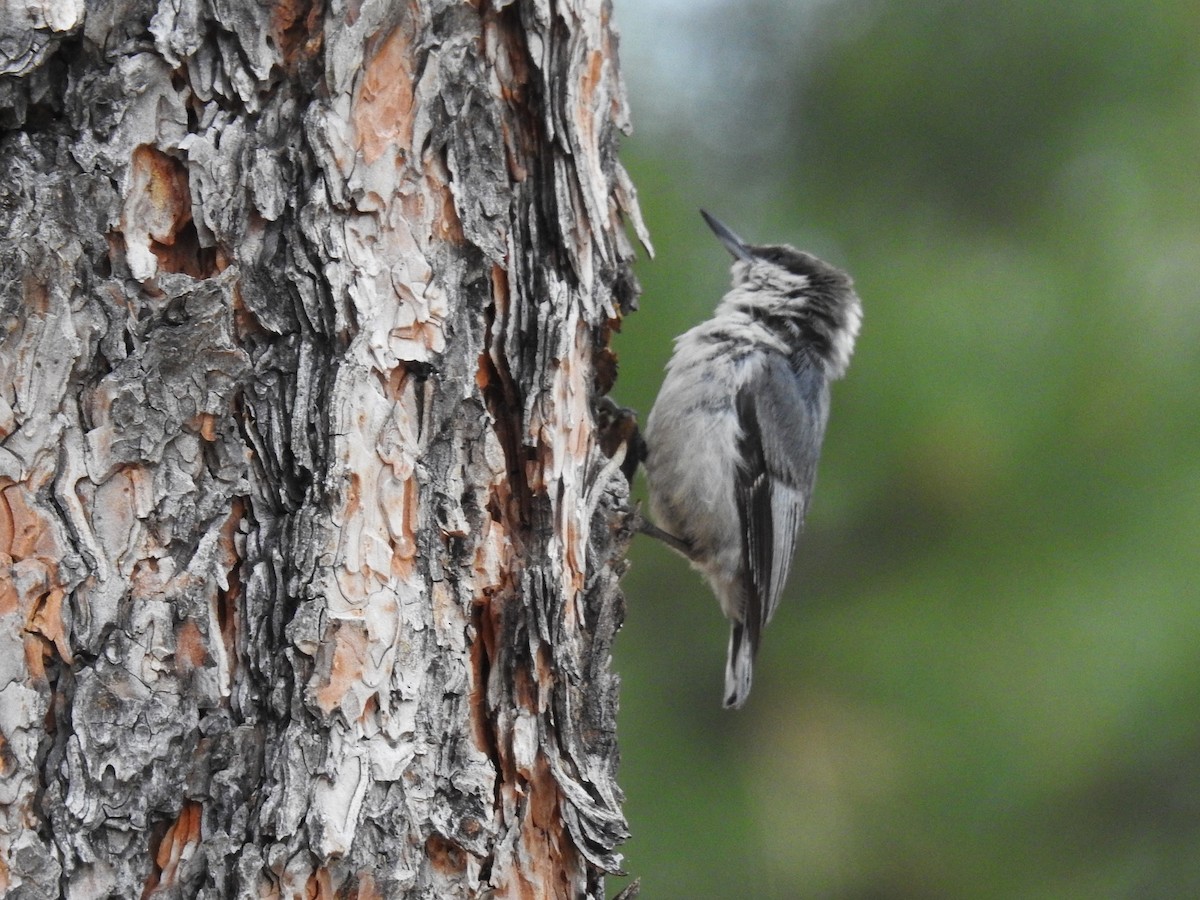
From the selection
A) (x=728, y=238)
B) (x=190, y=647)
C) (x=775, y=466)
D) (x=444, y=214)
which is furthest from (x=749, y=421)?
(x=190, y=647)

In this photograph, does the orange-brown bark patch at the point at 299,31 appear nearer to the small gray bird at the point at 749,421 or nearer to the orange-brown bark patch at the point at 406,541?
the orange-brown bark patch at the point at 406,541

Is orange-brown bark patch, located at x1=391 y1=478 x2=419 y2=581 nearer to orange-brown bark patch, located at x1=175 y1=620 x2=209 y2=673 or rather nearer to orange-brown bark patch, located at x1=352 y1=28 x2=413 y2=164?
orange-brown bark patch, located at x1=175 y1=620 x2=209 y2=673

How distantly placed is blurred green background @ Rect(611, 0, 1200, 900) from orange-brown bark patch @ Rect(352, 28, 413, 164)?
119 centimetres

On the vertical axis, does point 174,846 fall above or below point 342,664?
below

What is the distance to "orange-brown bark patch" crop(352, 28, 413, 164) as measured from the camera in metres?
1.34

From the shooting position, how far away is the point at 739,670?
2.56 meters

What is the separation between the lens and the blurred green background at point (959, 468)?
2.41m

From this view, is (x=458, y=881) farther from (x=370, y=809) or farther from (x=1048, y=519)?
(x=1048, y=519)

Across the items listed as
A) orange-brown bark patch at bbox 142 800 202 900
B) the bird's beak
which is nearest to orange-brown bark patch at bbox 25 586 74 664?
orange-brown bark patch at bbox 142 800 202 900

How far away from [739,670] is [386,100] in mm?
1562

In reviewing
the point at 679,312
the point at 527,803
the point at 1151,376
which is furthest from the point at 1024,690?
the point at 527,803

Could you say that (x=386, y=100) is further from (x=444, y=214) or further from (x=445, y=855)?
(x=445, y=855)

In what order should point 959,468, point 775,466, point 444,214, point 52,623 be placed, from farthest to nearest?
point 775,466, point 959,468, point 444,214, point 52,623

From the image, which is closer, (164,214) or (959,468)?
(164,214)
